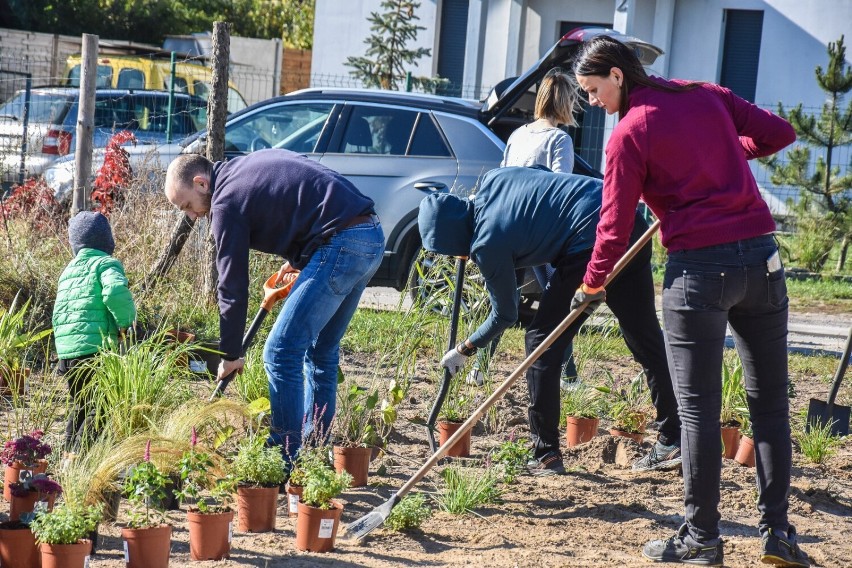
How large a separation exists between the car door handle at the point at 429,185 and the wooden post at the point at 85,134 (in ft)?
8.13

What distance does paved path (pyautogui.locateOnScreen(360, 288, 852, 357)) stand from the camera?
28.1ft

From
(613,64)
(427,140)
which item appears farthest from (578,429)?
(427,140)

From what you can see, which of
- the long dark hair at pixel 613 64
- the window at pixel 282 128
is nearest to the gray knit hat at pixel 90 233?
the long dark hair at pixel 613 64

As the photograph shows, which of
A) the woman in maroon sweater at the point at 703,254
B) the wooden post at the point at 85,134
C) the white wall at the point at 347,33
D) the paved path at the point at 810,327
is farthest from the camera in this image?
the white wall at the point at 347,33

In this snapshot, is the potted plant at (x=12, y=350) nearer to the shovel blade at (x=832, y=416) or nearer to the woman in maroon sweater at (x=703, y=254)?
the woman in maroon sweater at (x=703, y=254)

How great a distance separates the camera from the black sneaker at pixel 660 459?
4.88 metres

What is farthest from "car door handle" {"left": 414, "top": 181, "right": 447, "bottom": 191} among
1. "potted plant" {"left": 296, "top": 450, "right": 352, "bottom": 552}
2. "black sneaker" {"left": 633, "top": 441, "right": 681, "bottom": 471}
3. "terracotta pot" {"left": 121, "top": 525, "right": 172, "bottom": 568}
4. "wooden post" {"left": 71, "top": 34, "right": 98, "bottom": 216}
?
"terracotta pot" {"left": 121, "top": 525, "right": 172, "bottom": 568}

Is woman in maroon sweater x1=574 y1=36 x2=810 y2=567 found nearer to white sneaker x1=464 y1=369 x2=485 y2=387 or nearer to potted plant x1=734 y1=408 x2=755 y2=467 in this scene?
potted plant x1=734 y1=408 x2=755 y2=467

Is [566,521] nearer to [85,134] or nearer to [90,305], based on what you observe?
[90,305]

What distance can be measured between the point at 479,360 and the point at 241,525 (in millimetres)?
2105

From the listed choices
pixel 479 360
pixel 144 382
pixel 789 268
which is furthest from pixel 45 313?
pixel 789 268

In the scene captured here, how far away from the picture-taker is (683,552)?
143 inches

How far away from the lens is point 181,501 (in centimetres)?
419

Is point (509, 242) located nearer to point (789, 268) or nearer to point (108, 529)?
point (108, 529)
